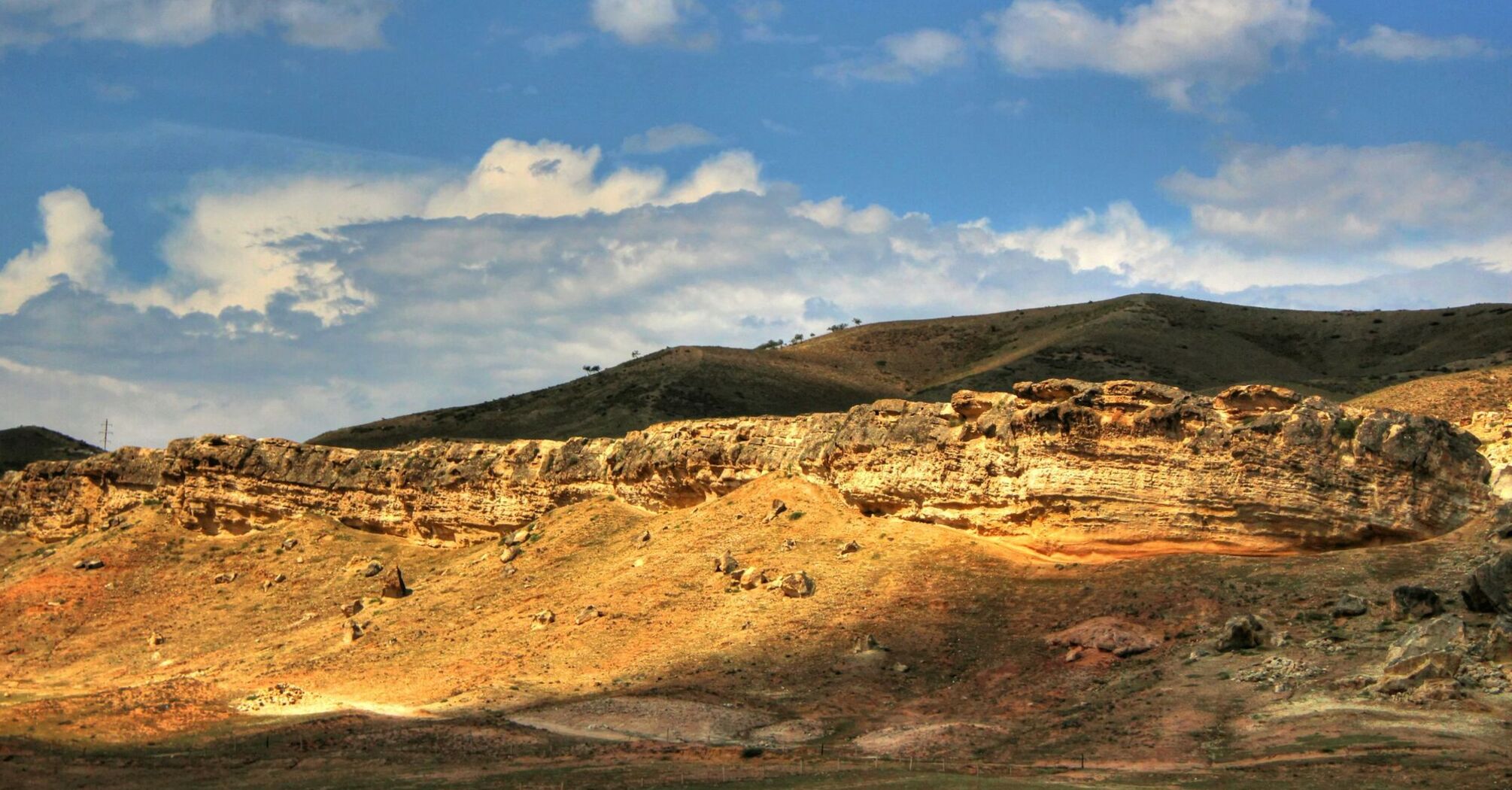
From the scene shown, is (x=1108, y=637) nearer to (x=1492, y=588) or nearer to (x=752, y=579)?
(x=1492, y=588)

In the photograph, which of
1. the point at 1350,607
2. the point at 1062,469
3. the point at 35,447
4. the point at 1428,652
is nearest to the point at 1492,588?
the point at 1350,607

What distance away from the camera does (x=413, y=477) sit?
161 ft

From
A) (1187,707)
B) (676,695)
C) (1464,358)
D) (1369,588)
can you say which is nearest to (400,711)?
(676,695)

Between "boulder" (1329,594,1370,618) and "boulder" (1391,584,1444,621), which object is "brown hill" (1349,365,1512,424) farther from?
"boulder" (1391,584,1444,621)

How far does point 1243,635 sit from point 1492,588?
172 inches

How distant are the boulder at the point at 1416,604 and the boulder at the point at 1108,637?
4431 mm

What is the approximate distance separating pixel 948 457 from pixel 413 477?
2051 cm

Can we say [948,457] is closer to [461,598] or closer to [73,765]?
[461,598]

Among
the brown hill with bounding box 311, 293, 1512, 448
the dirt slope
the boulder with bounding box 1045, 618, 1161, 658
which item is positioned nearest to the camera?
the dirt slope

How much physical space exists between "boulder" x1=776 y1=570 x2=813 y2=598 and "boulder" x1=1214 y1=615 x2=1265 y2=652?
388 inches

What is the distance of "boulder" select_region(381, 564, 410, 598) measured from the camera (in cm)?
4284

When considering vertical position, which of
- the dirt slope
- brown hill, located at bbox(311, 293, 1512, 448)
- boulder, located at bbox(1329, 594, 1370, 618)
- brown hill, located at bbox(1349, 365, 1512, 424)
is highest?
brown hill, located at bbox(311, 293, 1512, 448)

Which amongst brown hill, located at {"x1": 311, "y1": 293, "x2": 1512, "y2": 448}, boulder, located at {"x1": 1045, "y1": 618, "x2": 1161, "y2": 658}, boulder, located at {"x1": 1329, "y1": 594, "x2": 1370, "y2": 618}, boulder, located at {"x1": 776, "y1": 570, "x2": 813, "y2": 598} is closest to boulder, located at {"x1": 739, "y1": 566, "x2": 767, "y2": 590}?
boulder, located at {"x1": 776, "y1": 570, "x2": 813, "y2": 598}

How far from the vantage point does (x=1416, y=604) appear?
27.6 meters
